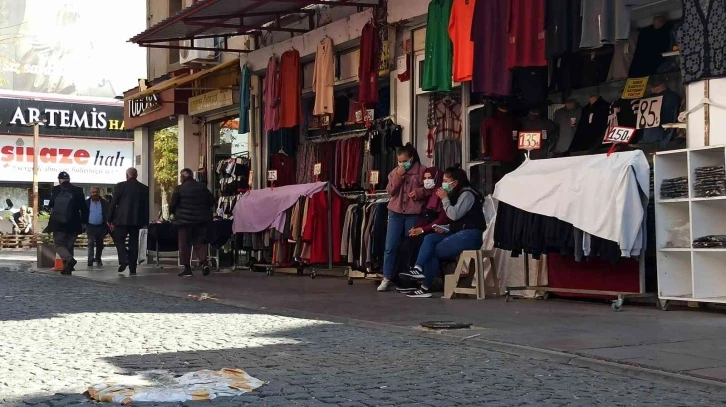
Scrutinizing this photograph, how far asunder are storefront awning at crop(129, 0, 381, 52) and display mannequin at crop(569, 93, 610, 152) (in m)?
4.50

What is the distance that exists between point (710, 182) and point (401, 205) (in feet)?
15.1

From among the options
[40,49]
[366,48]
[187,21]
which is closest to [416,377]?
[366,48]

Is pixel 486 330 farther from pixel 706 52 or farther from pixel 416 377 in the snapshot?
pixel 706 52

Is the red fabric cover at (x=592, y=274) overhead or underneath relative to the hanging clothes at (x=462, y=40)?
underneath

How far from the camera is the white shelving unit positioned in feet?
34.2

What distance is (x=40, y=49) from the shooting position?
5588cm

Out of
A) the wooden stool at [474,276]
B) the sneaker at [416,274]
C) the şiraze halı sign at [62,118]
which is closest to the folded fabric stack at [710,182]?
the wooden stool at [474,276]

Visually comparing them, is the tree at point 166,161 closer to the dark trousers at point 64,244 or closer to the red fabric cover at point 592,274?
the dark trousers at point 64,244

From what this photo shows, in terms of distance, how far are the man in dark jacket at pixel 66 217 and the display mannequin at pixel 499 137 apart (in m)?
8.58

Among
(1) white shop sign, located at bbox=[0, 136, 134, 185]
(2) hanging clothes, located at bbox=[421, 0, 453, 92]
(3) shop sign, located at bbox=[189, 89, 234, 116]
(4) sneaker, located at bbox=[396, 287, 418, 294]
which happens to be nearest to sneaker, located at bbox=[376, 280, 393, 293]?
(4) sneaker, located at bbox=[396, 287, 418, 294]

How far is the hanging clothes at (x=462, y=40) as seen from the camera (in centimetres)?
1397

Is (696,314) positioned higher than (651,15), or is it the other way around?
(651,15)

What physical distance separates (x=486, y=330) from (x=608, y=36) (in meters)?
4.47

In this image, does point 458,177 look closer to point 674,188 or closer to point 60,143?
point 674,188
